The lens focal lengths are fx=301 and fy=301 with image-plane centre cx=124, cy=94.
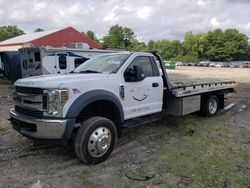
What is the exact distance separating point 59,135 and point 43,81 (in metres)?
0.96

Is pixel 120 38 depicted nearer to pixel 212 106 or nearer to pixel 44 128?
pixel 212 106

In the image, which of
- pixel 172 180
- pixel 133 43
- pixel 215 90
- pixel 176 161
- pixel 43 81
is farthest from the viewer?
pixel 133 43

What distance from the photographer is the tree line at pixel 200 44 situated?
110 m

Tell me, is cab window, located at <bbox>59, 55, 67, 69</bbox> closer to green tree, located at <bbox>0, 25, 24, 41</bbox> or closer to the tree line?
green tree, located at <bbox>0, 25, 24, 41</bbox>

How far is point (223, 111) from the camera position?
1012 centimetres

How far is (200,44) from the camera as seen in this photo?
112062 millimetres

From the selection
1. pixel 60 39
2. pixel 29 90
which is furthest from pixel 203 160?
pixel 60 39

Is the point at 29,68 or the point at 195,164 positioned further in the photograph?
the point at 29,68

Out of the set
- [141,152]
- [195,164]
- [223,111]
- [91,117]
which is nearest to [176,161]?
[195,164]

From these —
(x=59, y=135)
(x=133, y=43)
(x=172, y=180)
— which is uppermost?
(x=133, y=43)

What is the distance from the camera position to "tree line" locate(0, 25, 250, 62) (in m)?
110

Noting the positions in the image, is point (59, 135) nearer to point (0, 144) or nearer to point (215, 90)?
point (0, 144)

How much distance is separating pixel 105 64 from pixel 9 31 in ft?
350

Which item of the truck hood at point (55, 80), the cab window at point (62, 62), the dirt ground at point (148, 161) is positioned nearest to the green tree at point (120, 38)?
the cab window at point (62, 62)
